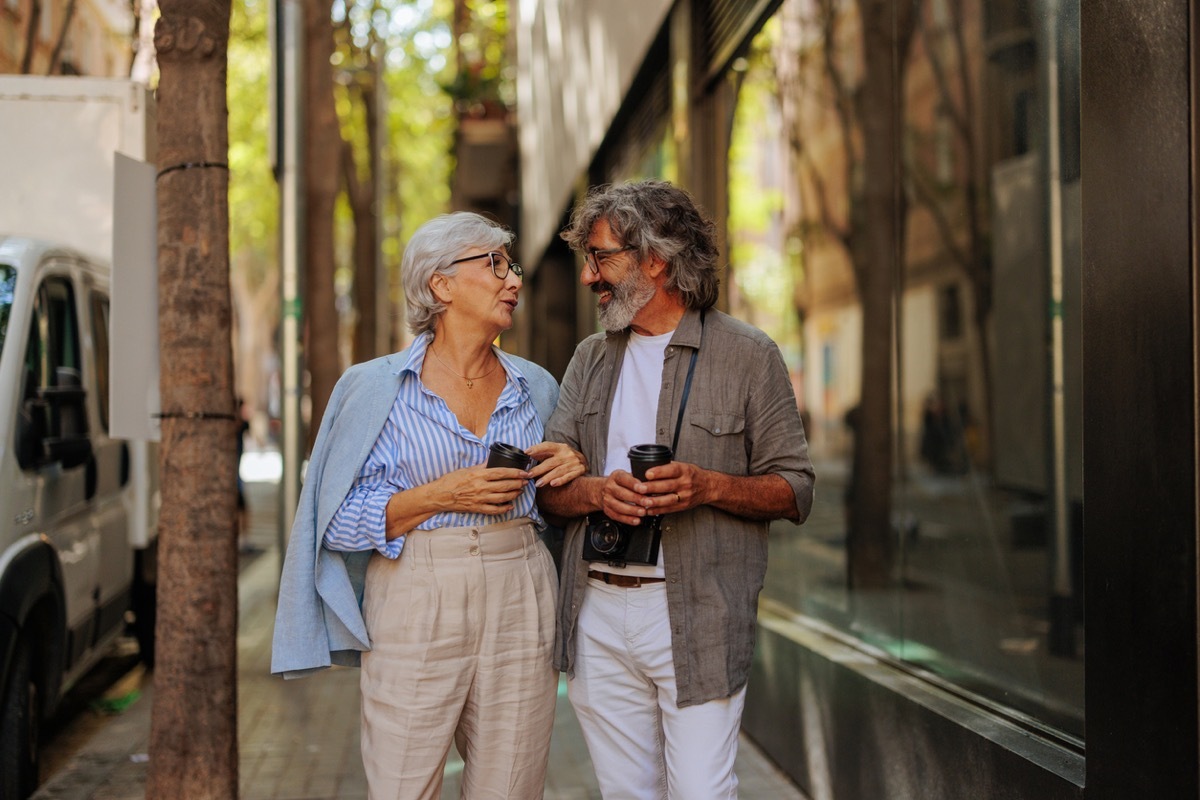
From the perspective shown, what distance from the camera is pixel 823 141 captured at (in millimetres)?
7383

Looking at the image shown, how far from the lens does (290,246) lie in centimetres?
1032

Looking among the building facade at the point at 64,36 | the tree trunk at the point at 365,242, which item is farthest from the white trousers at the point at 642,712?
the tree trunk at the point at 365,242

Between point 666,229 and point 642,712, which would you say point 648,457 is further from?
point 642,712

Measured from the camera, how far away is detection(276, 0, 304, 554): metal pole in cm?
1008

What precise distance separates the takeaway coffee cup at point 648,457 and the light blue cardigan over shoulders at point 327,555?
0.77 meters

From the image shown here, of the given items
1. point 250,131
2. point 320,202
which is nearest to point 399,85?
point 250,131

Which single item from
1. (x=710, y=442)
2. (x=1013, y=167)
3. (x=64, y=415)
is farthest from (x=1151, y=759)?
(x=64, y=415)

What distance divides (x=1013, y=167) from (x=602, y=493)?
3195 millimetres

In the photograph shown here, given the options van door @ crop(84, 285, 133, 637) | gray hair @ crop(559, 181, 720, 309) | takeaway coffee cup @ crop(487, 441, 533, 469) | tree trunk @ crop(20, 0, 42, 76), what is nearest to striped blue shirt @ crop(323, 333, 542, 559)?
takeaway coffee cup @ crop(487, 441, 533, 469)

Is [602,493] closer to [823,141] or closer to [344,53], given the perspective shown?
[823,141]

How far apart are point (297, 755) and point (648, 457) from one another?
4178mm

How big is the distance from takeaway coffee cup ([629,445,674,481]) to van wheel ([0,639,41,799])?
3.54 meters

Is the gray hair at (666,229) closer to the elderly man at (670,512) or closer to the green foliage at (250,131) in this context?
the elderly man at (670,512)

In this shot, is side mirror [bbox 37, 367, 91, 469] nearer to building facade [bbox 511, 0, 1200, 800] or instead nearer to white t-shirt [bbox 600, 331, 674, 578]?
white t-shirt [bbox 600, 331, 674, 578]
